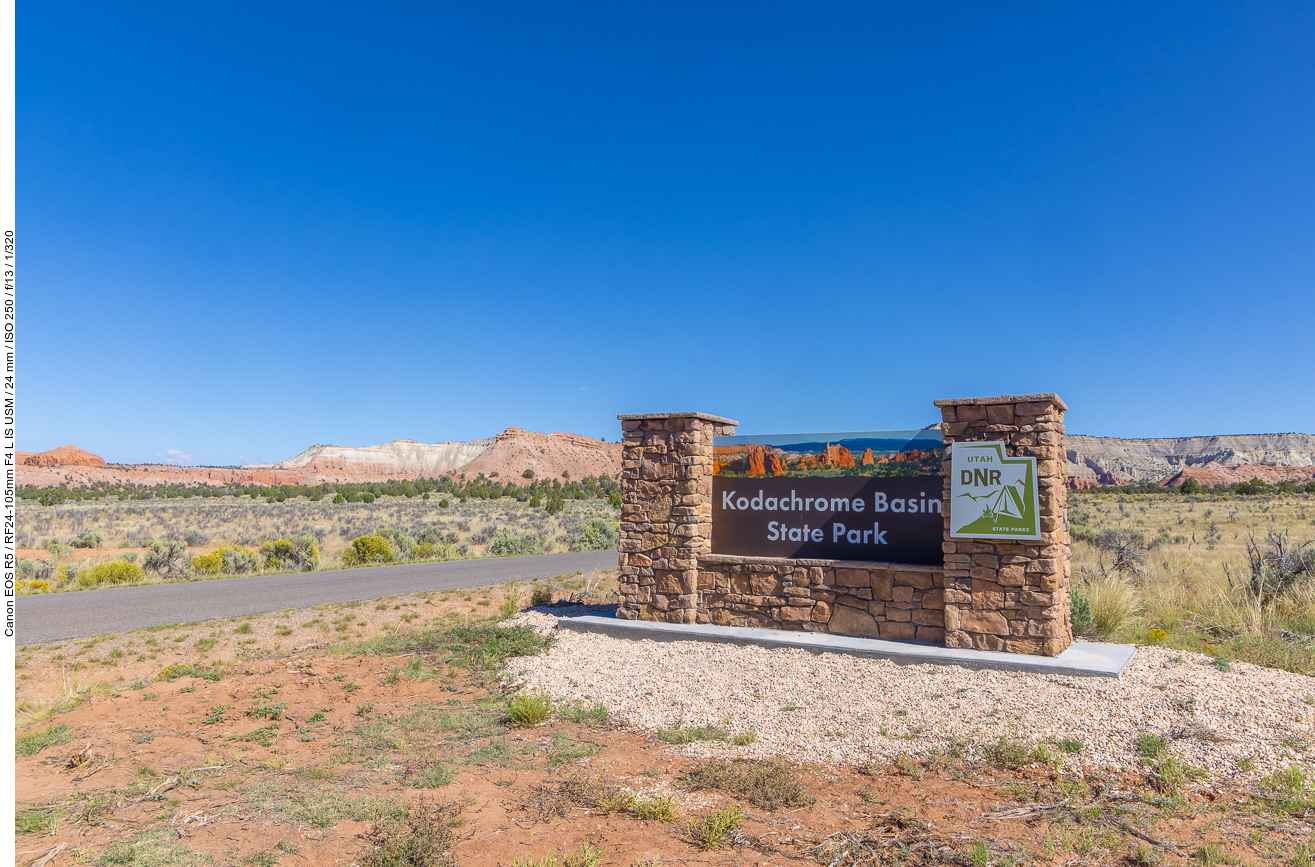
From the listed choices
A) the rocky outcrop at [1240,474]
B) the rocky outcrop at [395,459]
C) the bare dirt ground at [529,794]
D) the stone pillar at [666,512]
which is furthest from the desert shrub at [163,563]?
the rocky outcrop at [395,459]

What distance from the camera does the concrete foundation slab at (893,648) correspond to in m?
7.35

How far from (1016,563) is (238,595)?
1434cm

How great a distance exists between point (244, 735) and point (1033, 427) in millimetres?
8315

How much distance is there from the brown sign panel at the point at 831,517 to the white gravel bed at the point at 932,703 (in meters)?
1.46

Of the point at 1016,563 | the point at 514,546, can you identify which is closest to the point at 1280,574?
the point at 1016,563

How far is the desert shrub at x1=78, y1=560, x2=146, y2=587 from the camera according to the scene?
17.8 meters

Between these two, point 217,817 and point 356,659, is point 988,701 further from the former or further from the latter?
point 356,659

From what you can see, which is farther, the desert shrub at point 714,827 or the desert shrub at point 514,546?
the desert shrub at point 514,546

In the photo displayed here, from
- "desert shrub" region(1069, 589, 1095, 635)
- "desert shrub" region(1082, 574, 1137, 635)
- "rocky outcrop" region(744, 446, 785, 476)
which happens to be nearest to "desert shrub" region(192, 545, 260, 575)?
"rocky outcrop" region(744, 446, 785, 476)

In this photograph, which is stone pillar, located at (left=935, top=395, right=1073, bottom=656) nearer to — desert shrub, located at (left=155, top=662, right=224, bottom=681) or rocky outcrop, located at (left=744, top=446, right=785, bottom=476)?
rocky outcrop, located at (left=744, top=446, right=785, bottom=476)

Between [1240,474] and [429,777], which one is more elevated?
[429,777]

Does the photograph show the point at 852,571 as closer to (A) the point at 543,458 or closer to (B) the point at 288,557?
(B) the point at 288,557

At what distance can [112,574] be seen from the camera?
1820 centimetres

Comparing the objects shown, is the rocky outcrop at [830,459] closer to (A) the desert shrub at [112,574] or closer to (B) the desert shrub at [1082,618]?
(B) the desert shrub at [1082,618]
